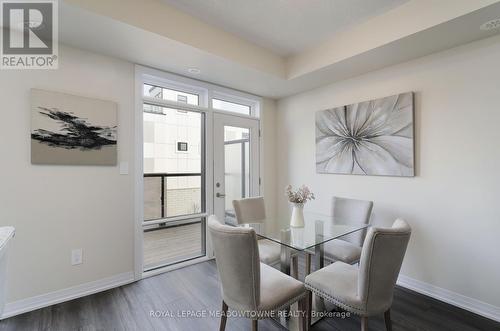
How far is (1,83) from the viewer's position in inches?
78.7

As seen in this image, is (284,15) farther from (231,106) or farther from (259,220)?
(259,220)

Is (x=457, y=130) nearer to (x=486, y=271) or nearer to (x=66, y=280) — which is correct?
(x=486, y=271)

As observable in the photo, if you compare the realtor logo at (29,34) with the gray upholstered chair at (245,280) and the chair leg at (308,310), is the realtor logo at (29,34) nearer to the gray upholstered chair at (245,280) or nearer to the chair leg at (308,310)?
the gray upholstered chair at (245,280)

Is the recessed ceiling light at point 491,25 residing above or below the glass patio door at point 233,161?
above

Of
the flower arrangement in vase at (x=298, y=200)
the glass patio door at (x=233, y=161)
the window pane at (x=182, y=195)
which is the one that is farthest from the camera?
the glass patio door at (x=233, y=161)

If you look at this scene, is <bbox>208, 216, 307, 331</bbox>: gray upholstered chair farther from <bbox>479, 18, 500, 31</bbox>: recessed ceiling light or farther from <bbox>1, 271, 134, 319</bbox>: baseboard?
<bbox>479, 18, 500, 31</bbox>: recessed ceiling light

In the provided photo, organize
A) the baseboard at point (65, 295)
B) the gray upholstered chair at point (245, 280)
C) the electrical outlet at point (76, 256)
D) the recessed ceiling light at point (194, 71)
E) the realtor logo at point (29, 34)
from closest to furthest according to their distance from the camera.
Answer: the gray upholstered chair at point (245, 280) → the realtor logo at point (29, 34) → the baseboard at point (65, 295) → the electrical outlet at point (76, 256) → the recessed ceiling light at point (194, 71)

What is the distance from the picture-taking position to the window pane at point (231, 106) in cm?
342

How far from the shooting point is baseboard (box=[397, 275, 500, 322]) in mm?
2035

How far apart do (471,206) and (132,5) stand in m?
3.41

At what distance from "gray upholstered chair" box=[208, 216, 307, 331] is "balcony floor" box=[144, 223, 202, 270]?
1.67 meters

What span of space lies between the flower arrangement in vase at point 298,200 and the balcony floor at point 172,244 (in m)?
1.63

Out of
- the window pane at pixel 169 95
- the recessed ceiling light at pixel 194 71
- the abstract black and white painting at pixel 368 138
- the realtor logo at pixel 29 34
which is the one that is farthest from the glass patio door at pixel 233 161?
the realtor logo at pixel 29 34

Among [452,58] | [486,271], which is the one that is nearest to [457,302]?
[486,271]
